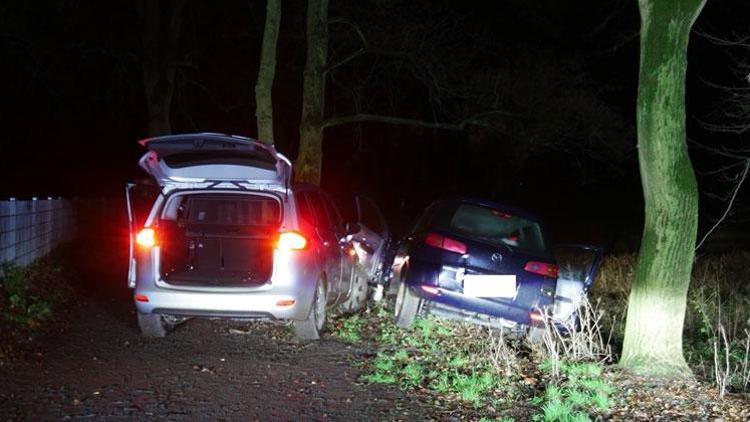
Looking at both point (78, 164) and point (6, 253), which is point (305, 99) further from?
point (78, 164)

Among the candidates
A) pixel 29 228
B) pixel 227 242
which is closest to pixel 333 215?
pixel 227 242

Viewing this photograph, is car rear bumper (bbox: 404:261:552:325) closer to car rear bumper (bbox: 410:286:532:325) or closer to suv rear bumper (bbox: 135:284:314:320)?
car rear bumper (bbox: 410:286:532:325)

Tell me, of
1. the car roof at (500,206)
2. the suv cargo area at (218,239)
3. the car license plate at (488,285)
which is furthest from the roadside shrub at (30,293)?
the car roof at (500,206)

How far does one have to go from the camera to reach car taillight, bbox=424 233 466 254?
8250 mm

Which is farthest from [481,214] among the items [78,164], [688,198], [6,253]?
[78,164]

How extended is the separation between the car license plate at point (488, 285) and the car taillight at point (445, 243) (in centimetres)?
32

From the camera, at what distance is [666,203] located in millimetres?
6949

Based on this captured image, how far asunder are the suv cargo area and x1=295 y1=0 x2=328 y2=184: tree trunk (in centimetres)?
586

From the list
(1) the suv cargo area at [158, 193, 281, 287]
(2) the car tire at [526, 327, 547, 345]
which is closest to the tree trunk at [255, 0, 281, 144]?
(1) the suv cargo area at [158, 193, 281, 287]

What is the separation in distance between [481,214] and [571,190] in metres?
39.7

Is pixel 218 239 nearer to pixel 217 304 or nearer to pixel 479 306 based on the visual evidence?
pixel 217 304

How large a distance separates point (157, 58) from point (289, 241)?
16.7 metres

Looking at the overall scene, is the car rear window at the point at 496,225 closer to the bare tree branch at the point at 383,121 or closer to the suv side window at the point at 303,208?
the suv side window at the point at 303,208

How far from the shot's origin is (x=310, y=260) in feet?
26.1
